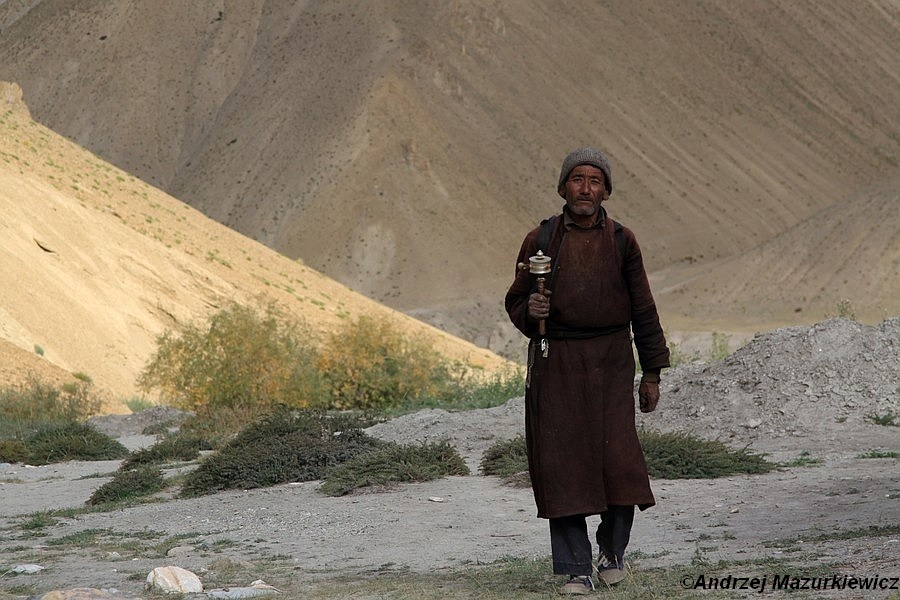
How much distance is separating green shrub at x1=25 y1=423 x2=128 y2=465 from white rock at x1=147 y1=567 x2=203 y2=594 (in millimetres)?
8835

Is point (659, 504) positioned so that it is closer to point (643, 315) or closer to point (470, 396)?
point (643, 315)

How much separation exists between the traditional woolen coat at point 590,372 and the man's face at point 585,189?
92 mm

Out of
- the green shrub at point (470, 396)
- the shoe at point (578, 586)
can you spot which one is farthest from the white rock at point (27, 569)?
the green shrub at point (470, 396)

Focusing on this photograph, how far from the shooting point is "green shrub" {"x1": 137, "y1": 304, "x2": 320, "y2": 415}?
19.4m

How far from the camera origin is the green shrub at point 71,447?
15047mm

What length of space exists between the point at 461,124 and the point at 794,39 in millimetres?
19638

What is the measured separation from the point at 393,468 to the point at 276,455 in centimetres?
142

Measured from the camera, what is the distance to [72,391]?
71.6 ft

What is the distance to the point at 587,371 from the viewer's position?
5.76 m

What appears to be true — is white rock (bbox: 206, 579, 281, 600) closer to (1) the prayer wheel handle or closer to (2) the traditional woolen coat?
(2) the traditional woolen coat

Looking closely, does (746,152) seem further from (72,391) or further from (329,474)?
(329,474)

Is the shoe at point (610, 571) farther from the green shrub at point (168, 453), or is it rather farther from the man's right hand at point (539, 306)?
the green shrub at point (168, 453)

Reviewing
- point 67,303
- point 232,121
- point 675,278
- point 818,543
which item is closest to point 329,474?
point 818,543

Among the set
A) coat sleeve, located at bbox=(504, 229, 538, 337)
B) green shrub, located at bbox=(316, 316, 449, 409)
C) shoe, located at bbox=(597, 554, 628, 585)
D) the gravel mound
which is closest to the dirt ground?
the gravel mound
